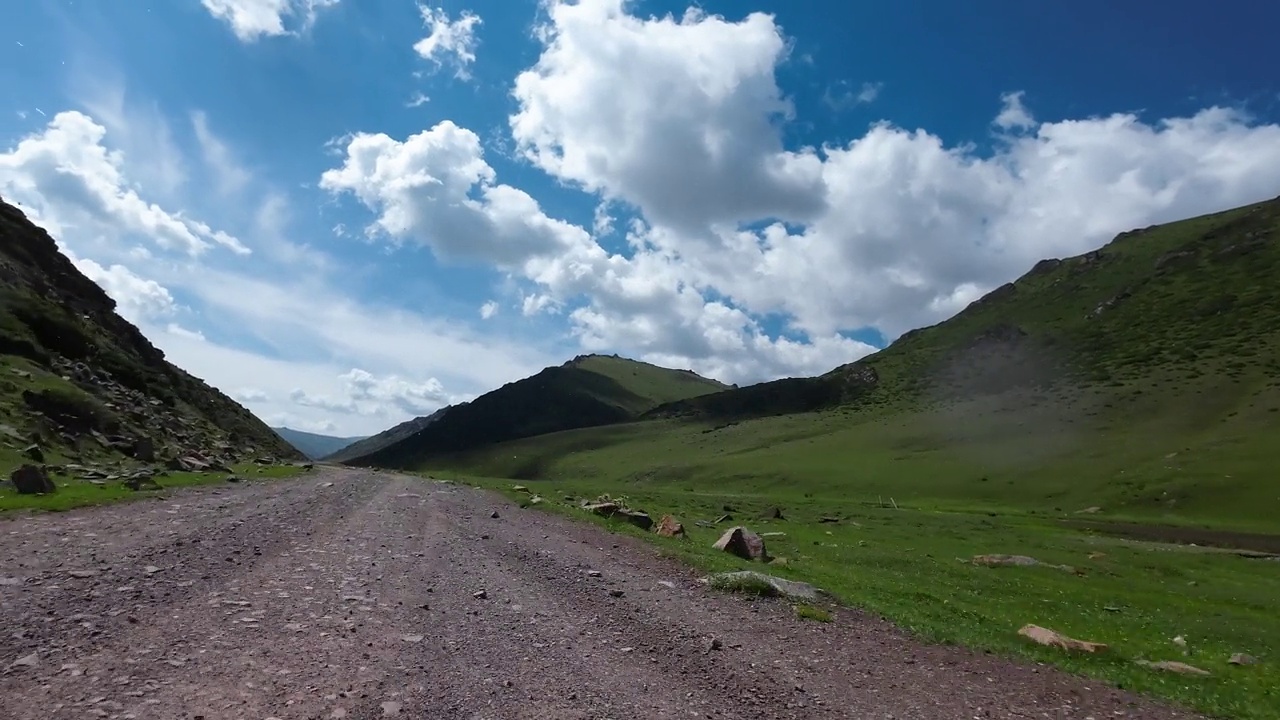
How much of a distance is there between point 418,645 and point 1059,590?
1075 inches

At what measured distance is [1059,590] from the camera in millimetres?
27578

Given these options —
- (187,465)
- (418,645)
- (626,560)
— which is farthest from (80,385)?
(418,645)

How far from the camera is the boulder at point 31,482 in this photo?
21.9 m

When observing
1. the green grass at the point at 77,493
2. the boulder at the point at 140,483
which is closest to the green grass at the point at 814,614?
the green grass at the point at 77,493

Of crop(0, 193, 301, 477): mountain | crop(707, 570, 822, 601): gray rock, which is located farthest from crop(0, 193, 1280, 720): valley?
crop(707, 570, 822, 601): gray rock

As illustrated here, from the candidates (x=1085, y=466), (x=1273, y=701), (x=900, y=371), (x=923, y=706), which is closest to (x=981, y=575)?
(x=1273, y=701)

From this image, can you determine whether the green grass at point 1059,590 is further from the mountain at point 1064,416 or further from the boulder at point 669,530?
the mountain at point 1064,416

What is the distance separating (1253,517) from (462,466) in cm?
17279

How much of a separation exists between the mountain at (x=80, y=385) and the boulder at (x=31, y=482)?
15.0 ft

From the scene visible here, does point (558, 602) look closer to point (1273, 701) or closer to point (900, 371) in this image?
point (1273, 701)

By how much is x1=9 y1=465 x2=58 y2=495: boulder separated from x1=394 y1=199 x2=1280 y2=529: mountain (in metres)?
66.3

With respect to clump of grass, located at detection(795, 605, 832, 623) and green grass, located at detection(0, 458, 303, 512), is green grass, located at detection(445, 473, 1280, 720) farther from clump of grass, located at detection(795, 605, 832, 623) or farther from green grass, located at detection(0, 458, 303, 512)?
green grass, located at detection(0, 458, 303, 512)

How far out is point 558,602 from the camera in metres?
13.2

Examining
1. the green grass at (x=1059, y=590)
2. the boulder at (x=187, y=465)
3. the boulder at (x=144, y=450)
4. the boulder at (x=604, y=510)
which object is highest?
the boulder at (x=144, y=450)
